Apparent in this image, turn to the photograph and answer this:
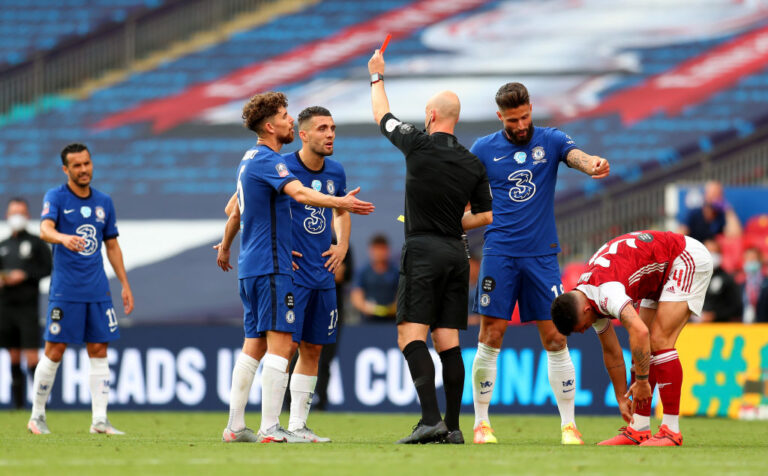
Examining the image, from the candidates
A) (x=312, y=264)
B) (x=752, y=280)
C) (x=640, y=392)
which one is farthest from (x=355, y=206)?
(x=752, y=280)

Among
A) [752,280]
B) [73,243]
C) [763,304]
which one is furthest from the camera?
[752,280]

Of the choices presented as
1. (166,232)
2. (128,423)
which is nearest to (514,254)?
(128,423)

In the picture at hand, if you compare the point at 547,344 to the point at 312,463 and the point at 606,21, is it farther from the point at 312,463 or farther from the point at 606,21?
the point at 606,21

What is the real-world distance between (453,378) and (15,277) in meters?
7.71

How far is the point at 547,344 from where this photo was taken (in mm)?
7996

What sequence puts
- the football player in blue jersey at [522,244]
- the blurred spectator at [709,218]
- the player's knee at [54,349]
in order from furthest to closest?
the blurred spectator at [709,218]
the player's knee at [54,349]
the football player in blue jersey at [522,244]

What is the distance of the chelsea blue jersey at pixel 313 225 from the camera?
8.02 m

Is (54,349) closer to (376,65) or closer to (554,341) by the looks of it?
(376,65)

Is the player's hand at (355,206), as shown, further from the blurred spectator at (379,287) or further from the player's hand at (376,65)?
the blurred spectator at (379,287)

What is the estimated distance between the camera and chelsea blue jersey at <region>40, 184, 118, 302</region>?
30.6ft

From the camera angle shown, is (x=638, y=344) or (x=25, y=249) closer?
(x=638, y=344)

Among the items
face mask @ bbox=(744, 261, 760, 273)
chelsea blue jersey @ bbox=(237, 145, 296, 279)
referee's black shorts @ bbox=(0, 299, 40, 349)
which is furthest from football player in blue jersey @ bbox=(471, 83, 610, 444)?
face mask @ bbox=(744, 261, 760, 273)

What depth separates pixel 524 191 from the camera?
793 centimetres

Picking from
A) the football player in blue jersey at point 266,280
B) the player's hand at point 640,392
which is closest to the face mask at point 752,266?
the player's hand at point 640,392
